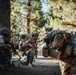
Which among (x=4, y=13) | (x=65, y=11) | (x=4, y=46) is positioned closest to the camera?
(x=4, y=46)

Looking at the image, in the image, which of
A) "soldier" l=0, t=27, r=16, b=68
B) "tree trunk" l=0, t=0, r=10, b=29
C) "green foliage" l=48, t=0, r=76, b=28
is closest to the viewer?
"soldier" l=0, t=27, r=16, b=68

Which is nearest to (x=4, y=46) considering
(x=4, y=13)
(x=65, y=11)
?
(x=4, y=13)

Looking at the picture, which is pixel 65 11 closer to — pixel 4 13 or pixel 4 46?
pixel 4 13

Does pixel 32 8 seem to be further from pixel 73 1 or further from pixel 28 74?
pixel 28 74

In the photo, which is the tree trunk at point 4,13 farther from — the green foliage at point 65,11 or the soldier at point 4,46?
the green foliage at point 65,11

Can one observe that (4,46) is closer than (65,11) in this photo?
Yes

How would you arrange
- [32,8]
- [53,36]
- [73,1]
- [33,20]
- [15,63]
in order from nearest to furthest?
1. [53,36]
2. [15,63]
3. [73,1]
4. [32,8]
5. [33,20]

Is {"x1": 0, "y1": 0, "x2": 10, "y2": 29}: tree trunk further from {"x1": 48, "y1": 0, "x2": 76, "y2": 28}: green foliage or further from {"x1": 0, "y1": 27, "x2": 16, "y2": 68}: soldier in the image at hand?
{"x1": 48, "y1": 0, "x2": 76, "y2": 28}: green foliage

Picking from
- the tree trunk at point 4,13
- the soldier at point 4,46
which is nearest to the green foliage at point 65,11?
the tree trunk at point 4,13

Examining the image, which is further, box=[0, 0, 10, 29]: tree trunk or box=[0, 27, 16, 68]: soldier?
box=[0, 0, 10, 29]: tree trunk

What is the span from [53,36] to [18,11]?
23.0 metres

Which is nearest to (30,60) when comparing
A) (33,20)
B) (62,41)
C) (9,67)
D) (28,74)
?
(9,67)

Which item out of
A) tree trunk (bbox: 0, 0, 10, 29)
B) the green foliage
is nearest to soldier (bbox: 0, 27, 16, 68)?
tree trunk (bbox: 0, 0, 10, 29)

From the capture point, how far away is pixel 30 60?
55.0 feet
